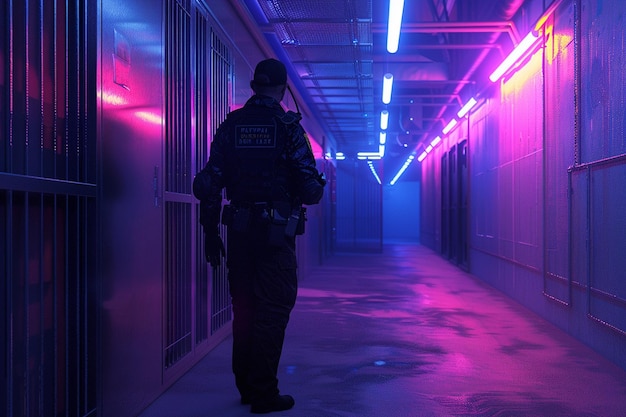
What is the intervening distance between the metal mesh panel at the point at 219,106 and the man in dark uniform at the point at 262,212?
1.56m

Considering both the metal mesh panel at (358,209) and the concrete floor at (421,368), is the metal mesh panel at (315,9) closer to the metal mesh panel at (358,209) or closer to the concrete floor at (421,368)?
the concrete floor at (421,368)

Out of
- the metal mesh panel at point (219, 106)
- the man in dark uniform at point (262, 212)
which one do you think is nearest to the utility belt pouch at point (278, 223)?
the man in dark uniform at point (262, 212)

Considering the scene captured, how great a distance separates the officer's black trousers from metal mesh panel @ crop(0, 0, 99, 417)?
2.54ft

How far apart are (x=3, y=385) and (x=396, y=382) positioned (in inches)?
92.4

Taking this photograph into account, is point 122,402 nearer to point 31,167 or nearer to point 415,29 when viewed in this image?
point 31,167

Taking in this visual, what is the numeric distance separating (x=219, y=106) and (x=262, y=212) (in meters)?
2.07

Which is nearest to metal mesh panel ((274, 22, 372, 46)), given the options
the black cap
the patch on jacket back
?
the black cap

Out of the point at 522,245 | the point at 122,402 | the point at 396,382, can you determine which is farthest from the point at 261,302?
the point at 522,245

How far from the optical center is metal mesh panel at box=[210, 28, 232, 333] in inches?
187

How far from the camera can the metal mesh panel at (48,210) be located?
2006 millimetres

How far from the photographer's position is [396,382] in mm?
3803

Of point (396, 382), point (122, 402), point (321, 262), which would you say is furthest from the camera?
point (321, 262)

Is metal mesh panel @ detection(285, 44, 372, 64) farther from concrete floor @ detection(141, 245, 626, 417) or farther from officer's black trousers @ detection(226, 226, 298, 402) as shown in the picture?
officer's black trousers @ detection(226, 226, 298, 402)

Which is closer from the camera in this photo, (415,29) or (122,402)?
(122,402)
